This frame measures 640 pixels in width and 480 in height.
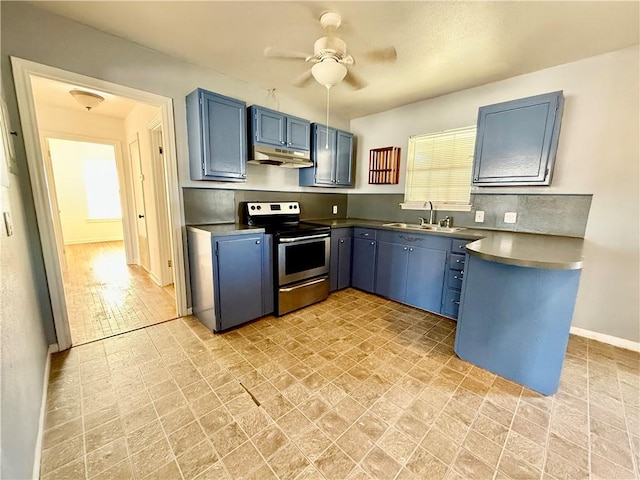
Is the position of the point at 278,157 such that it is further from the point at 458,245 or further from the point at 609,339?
the point at 609,339

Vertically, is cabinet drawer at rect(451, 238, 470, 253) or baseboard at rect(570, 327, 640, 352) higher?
cabinet drawer at rect(451, 238, 470, 253)

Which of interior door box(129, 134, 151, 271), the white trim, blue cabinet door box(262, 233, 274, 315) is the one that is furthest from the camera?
the white trim

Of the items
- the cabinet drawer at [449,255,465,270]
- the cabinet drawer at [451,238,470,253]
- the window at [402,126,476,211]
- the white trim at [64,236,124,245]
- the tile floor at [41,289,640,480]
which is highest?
the window at [402,126,476,211]

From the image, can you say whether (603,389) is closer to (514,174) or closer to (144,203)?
(514,174)

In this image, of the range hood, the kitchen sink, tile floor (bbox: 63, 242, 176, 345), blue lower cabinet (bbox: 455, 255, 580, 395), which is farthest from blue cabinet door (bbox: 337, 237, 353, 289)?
tile floor (bbox: 63, 242, 176, 345)

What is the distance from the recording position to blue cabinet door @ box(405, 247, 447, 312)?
2.77 metres

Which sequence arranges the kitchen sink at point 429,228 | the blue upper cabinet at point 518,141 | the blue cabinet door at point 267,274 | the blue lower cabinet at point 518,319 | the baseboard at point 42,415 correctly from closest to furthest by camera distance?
the baseboard at point 42,415, the blue lower cabinet at point 518,319, the blue upper cabinet at point 518,141, the blue cabinet door at point 267,274, the kitchen sink at point 429,228

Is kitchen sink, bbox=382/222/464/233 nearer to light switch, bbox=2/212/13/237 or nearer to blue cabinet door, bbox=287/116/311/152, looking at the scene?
blue cabinet door, bbox=287/116/311/152

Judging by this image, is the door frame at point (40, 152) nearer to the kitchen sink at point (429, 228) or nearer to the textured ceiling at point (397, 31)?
the textured ceiling at point (397, 31)

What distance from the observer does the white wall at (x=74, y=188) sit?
610 cm

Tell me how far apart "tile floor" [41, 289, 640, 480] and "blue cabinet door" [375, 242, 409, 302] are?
32.1 inches

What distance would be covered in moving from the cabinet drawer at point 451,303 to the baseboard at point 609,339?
1118mm

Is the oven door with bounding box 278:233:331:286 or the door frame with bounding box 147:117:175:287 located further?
the door frame with bounding box 147:117:175:287

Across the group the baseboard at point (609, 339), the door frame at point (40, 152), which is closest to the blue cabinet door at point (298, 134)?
the door frame at point (40, 152)
